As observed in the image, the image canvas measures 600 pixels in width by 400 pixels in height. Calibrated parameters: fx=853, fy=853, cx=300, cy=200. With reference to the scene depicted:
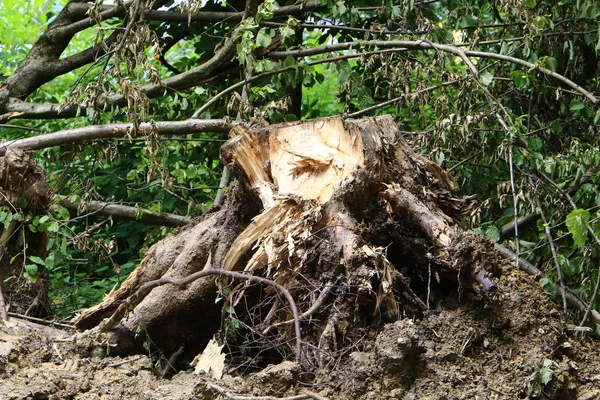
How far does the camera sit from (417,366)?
2.90 meters

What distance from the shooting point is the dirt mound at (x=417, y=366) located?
2.84 metres

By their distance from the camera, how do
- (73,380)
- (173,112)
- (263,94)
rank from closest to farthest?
1. (73,380)
2. (263,94)
3. (173,112)

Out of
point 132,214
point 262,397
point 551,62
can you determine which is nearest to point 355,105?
point 132,214

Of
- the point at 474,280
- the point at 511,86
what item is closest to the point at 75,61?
the point at 511,86

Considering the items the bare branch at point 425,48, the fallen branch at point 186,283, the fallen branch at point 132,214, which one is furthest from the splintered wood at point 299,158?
the fallen branch at point 132,214

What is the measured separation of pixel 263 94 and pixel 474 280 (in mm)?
3050

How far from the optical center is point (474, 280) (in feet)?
10.6

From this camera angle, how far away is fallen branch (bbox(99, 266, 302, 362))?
3.05m

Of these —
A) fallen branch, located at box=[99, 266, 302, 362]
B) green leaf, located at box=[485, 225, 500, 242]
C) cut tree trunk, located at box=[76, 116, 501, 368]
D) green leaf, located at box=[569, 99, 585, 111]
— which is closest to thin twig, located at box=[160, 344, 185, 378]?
cut tree trunk, located at box=[76, 116, 501, 368]

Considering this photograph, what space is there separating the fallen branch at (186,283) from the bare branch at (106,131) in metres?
1.74

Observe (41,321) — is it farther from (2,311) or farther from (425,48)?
(425,48)

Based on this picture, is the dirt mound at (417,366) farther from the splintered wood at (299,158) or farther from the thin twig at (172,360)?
the splintered wood at (299,158)

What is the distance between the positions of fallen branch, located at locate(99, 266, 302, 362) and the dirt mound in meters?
0.17

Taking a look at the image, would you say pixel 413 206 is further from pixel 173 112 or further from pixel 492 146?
pixel 173 112
